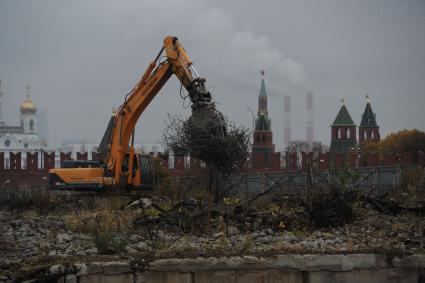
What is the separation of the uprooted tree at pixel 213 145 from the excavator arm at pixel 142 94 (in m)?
1.02

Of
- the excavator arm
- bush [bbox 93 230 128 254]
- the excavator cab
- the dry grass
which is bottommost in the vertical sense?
bush [bbox 93 230 128 254]

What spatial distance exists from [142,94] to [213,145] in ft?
9.32

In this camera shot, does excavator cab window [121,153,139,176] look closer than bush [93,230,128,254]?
No

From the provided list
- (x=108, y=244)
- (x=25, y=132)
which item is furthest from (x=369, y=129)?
(x=108, y=244)

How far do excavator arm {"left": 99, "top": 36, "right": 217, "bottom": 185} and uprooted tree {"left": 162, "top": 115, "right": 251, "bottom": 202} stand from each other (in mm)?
1019

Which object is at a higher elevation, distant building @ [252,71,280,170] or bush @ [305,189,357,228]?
distant building @ [252,71,280,170]

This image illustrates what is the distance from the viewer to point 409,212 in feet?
39.6

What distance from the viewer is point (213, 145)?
15445mm

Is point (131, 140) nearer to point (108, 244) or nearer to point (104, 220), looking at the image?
point (104, 220)

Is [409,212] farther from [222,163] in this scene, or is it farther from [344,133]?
[344,133]

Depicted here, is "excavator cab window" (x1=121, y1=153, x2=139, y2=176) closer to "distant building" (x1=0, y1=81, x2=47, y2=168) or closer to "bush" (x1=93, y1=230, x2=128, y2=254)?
"bush" (x1=93, y1=230, x2=128, y2=254)

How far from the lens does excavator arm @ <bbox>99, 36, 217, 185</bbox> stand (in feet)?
55.0

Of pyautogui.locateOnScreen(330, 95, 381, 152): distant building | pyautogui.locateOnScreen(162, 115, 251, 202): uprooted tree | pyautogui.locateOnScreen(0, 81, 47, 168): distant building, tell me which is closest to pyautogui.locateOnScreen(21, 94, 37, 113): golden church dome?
pyautogui.locateOnScreen(0, 81, 47, 168): distant building

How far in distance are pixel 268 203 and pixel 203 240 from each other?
8.19ft
